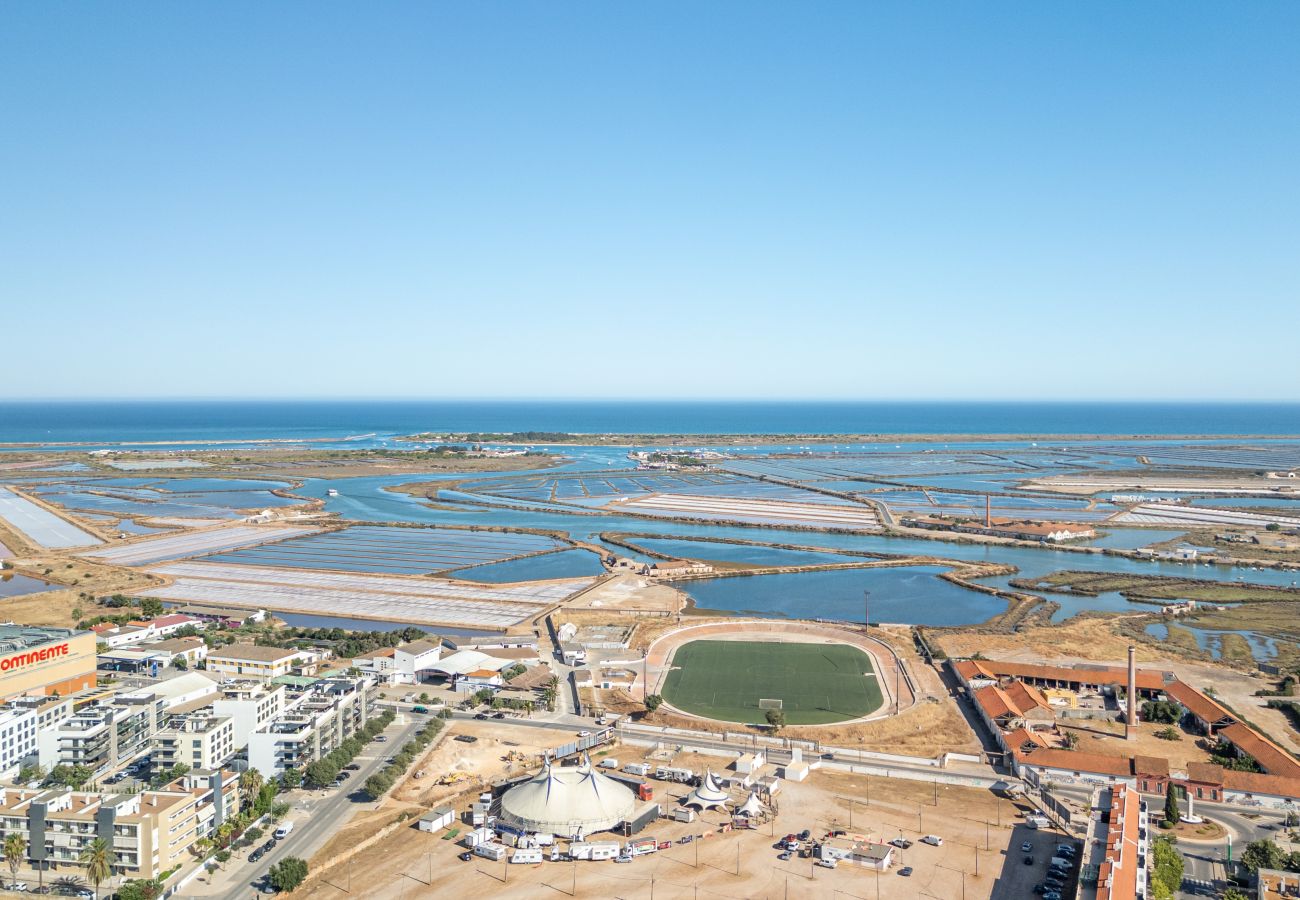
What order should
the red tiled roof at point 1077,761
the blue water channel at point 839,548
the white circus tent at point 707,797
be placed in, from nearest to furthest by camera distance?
the white circus tent at point 707,797
the red tiled roof at point 1077,761
the blue water channel at point 839,548

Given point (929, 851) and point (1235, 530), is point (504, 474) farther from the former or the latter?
point (929, 851)

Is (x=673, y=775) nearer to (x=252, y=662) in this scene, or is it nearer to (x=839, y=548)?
(x=252, y=662)

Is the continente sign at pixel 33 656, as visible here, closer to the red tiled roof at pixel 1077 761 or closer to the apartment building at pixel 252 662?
the apartment building at pixel 252 662

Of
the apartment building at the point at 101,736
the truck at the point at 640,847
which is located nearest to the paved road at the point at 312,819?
the apartment building at the point at 101,736

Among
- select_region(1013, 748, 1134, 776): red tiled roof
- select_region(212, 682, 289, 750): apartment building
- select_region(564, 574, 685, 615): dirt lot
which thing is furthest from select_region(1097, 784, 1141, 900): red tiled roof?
select_region(564, 574, 685, 615): dirt lot

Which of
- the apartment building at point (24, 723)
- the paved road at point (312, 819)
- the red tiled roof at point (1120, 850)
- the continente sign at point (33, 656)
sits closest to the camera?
the red tiled roof at point (1120, 850)

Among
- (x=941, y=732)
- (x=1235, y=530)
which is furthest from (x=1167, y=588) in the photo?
(x=941, y=732)

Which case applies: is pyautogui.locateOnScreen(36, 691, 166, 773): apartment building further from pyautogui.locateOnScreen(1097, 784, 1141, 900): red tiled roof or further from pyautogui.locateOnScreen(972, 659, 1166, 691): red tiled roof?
pyautogui.locateOnScreen(972, 659, 1166, 691): red tiled roof
